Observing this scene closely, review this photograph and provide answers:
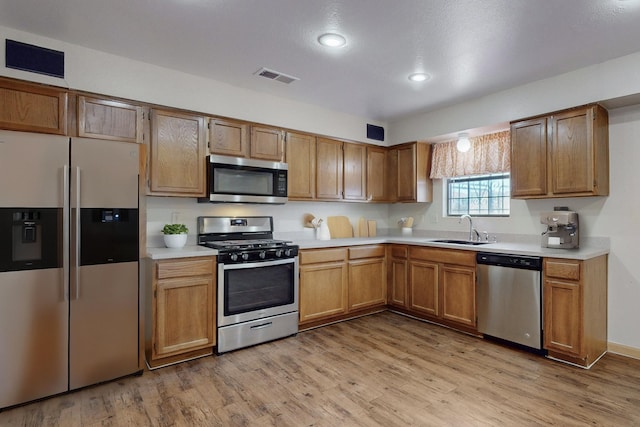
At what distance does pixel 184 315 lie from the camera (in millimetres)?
2908

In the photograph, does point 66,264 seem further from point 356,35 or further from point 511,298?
point 511,298

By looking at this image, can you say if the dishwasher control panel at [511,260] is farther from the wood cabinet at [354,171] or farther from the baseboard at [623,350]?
the wood cabinet at [354,171]

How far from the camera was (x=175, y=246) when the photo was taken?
10.3 ft

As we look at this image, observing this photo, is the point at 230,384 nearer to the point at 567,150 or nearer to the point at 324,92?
the point at 324,92

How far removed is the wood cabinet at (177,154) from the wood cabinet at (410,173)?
103 inches

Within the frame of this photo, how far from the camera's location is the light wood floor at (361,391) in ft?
6.93

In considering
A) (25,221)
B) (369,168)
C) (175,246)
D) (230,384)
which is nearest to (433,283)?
(369,168)

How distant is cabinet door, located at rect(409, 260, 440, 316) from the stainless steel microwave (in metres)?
1.71

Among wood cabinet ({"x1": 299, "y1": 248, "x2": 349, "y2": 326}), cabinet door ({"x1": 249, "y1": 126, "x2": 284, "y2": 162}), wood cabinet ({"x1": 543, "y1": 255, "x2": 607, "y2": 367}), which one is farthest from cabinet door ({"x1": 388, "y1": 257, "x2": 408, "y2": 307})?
cabinet door ({"x1": 249, "y1": 126, "x2": 284, "y2": 162})

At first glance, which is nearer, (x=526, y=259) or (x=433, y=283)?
(x=526, y=259)

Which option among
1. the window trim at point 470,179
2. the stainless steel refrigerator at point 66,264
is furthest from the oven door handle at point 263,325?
the window trim at point 470,179

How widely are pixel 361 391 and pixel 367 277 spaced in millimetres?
1821

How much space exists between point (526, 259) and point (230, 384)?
8.75 ft

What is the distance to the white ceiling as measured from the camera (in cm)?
218
